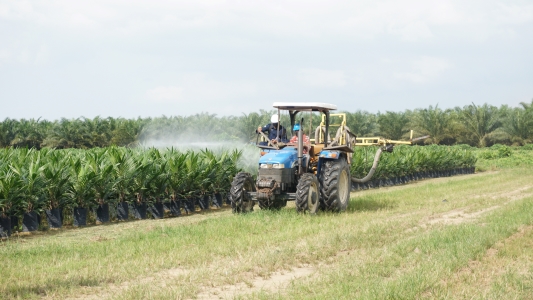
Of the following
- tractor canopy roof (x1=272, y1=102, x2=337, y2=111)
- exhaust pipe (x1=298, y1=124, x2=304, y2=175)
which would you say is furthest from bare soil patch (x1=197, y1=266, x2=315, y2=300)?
tractor canopy roof (x1=272, y1=102, x2=337, y2=111)

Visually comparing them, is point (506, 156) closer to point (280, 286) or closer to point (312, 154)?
point (312, 154)

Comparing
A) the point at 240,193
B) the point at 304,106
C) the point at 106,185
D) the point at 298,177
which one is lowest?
the point at 240,193

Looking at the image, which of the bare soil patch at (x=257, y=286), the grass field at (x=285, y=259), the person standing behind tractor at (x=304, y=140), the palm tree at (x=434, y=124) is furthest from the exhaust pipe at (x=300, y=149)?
the palm tree at (x=434, y=124)

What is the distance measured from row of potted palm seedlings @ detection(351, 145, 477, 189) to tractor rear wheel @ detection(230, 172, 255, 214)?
33.2ft

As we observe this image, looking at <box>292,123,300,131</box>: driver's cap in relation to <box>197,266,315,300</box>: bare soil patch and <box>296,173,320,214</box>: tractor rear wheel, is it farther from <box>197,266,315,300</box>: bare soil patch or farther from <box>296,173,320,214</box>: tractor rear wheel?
<box>197,266,315,300</box>: bare soil patch

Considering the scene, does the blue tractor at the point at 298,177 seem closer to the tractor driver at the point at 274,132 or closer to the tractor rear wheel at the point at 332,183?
the tractor rear wheel at the point at 332,183

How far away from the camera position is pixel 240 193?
12898 mm

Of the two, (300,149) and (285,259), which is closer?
(285,259)

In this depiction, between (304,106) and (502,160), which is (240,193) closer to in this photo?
(304,106)

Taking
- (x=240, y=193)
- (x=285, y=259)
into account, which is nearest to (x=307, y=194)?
(x=240, y=193)

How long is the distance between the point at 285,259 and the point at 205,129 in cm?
3677

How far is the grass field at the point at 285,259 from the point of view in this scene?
21.8 feet

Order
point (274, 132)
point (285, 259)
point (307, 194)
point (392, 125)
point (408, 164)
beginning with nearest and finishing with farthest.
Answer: point (285, 259)
point (307, 194)
point (274, 132)
point (408, 164)
point (392, 125)

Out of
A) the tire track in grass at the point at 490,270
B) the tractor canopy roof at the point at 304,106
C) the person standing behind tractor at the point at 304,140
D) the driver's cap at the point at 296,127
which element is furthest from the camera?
the person standing behind tractor at the point at 304,140
